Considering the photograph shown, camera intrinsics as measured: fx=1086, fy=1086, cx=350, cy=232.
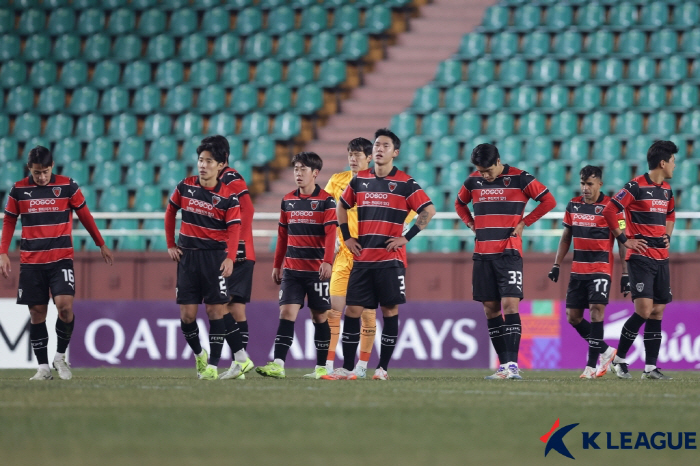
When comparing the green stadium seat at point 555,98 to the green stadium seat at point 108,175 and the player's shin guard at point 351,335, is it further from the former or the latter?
the player's shin guard at point 351,335

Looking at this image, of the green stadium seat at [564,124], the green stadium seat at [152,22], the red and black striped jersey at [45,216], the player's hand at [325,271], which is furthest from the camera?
the green stadium seat at [152,22]

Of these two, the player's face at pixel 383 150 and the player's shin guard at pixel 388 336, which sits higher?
the player's face at pixel 383 150

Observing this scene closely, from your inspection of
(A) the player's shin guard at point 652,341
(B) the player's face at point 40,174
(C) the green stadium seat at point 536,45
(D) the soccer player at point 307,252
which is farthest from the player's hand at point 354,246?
(C) the green stadium seat at point 536,45

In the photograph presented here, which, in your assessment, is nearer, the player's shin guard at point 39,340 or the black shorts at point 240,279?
the player's shin guard at point 39,340

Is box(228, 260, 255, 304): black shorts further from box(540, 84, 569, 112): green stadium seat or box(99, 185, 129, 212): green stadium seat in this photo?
box(540, 84, 569, 112): green stadium seat

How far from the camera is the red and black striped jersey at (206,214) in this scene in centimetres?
845

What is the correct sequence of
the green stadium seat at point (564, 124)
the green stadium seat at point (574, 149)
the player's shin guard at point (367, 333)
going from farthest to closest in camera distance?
1. the green stadium seat at point (564, 124)
2. the green stadium seat at point (574, 149)
3. the player's shin guard at point (367, 333)

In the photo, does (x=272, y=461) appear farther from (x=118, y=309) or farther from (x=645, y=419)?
(x=118, y=309)

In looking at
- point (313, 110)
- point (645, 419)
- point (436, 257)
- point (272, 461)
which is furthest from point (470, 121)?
point (272, 461)

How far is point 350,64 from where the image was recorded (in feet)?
58.4

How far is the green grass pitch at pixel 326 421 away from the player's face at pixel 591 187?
2.24 m

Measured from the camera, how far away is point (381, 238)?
8.34m

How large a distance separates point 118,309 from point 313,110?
19.5 ft

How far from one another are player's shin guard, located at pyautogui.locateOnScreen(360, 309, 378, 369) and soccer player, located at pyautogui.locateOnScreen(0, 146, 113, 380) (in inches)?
85.3
